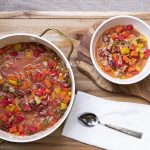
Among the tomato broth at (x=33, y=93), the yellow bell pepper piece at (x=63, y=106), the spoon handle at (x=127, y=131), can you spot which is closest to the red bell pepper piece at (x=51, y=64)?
the tomato broth at (x=33, y=93)

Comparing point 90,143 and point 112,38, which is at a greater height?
point 112,38

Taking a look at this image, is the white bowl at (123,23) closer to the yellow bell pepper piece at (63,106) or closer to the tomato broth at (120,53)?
the tomato broth at (120,53)

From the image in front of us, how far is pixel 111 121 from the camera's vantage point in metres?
1.39

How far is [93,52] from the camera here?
4.43 ft

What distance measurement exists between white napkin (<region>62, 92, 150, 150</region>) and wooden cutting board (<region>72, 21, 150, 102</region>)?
42 millimetres

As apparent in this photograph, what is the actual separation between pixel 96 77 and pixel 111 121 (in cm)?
15

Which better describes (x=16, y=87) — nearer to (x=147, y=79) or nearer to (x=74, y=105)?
(x=74, y=105)

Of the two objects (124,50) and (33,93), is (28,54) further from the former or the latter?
(124,50)

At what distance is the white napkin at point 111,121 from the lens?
1.38 meters

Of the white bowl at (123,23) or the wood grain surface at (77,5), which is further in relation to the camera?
the wood grain surface at (77,5)

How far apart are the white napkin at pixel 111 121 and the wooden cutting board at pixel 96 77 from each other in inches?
1.7

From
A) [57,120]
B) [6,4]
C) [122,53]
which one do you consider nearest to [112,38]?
[122,53]

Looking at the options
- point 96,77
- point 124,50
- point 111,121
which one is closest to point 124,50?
point 124,50

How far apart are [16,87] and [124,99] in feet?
1.16
